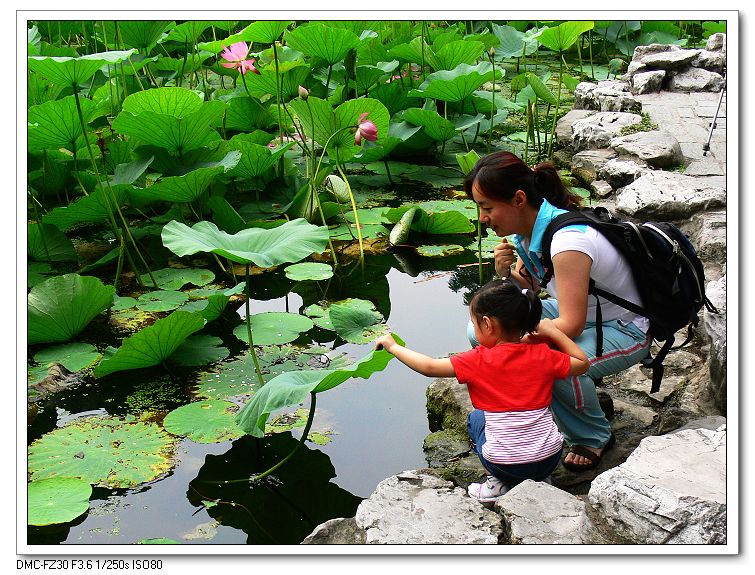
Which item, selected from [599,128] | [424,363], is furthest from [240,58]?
[424,363]

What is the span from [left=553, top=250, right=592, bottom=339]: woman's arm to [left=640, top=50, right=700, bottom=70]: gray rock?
3784 millimetres

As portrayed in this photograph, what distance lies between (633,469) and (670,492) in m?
0.11

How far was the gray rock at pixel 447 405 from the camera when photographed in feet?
7.69

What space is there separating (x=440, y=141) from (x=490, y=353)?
109 inches

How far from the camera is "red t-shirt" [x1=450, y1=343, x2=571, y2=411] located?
1.84m

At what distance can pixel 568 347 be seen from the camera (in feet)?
6.29

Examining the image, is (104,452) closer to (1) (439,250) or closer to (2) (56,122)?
(2) (56,122)

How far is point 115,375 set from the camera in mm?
2607

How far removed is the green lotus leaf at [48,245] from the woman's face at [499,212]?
1.85 metres

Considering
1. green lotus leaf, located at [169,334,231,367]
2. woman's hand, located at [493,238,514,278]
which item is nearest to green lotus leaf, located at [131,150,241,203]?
green lotus leaf, located at [169,334,231,367]

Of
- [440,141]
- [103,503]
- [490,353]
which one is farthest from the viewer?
[440,141]

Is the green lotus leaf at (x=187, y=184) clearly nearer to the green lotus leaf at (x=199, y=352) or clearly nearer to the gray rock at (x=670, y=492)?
the green lotus leaf at (x=199, y=352)

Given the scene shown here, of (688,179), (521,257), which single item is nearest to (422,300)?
(521,257)

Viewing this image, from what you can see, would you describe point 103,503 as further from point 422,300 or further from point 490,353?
point 422,300
